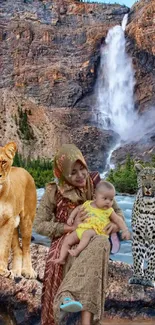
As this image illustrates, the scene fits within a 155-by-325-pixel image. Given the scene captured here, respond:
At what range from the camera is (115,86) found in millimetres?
27109

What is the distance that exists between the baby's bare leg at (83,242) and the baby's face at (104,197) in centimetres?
13

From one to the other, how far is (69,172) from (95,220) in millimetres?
271

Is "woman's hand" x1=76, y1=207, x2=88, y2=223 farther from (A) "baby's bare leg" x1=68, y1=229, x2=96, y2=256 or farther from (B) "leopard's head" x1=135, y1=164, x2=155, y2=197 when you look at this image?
(B) "leopard's head" x1=135, y1=164, x2=155, y2=197

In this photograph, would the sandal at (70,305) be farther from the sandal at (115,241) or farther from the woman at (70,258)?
the sandal at (115,241)

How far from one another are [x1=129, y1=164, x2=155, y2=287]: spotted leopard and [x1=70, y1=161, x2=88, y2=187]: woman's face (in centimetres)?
51

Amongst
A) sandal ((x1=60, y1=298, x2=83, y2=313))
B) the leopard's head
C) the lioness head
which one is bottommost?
sandal ((x1=60, y1=298, x2=83, y2=313))

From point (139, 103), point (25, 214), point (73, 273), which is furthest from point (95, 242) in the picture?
point (139, 103)

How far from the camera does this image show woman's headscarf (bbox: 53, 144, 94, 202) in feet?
8.00

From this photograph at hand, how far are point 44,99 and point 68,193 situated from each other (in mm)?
25945

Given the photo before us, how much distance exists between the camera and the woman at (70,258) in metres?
2.16

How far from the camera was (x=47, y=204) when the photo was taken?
2.53 metres

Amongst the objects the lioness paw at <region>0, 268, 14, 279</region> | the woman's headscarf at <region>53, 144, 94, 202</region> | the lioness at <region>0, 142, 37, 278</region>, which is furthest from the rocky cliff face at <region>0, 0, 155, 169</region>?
the woman's headscarf at <region>53, 144, 94, 202</region>

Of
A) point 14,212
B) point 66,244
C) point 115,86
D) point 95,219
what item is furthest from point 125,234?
point 115,86

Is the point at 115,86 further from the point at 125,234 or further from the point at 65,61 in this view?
the point at 125,234
